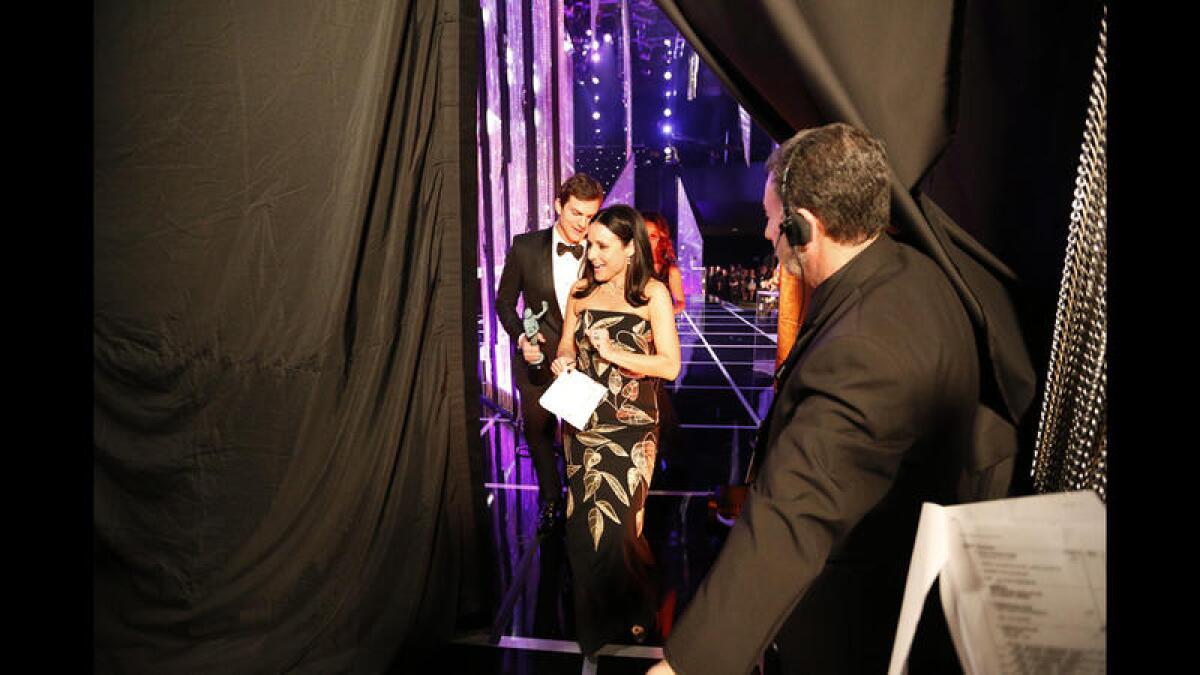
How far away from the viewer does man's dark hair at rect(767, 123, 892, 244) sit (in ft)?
4.28

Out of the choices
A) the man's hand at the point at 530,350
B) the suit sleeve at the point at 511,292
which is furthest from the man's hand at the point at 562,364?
the suit sleeve at the point at 511,292

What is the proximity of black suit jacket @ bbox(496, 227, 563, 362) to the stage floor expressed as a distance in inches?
42.7

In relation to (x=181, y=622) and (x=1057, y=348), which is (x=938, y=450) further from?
(x=181, y=622)

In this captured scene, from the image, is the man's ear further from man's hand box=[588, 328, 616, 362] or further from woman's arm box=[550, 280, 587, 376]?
woman's arm box=[550, 280, 587, 376]

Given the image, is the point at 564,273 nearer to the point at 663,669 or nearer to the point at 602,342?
the point at 602,342

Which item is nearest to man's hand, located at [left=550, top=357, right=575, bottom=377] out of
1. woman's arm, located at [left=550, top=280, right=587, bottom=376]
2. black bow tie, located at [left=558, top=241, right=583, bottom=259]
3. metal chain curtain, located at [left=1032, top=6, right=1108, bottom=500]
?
woman's arm, located at [left=550, top=280, right=587, bottom=376]

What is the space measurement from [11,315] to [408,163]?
122 cm

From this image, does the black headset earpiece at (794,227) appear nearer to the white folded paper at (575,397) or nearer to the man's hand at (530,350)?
the white folded paper at (575,397)

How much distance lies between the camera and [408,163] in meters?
2.34

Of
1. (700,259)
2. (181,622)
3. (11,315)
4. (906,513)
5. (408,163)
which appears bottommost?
(181,622)

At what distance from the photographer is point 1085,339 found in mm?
1084

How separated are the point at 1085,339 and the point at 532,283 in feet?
10.7

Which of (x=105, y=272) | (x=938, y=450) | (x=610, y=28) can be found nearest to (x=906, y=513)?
(x=938, y=450)

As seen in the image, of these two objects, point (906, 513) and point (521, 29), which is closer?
point (906, 513)
